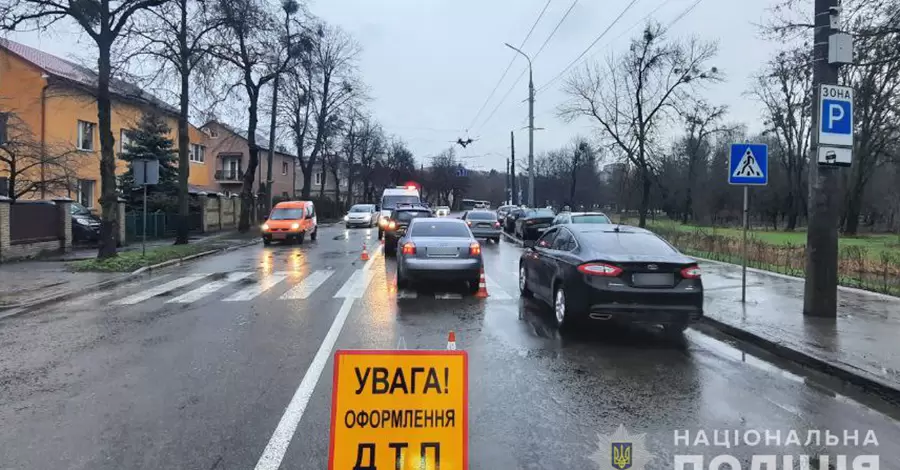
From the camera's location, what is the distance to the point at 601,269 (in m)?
7.64

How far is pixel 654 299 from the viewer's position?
7.51m

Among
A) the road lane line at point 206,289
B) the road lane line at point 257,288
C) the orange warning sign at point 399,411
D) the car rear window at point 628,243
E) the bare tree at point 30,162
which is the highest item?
the bare tree at point 30,162

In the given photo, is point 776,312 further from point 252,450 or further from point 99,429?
point 99,429

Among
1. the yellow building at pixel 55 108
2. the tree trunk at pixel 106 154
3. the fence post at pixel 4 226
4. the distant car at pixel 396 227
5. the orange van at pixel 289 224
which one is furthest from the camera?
the yellow building at pixel 55 108

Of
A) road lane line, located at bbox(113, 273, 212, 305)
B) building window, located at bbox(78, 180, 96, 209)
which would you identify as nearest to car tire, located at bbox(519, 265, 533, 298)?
road lane line, located at bbox(113, 273, 212, 305)

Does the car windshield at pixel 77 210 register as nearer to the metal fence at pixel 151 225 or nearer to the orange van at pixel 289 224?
the metal fence at pixel 151 225

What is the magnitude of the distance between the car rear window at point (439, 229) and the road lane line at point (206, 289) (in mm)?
4257

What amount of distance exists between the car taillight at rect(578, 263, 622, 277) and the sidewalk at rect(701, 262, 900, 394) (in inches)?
79.6

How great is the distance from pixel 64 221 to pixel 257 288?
39.2 ft

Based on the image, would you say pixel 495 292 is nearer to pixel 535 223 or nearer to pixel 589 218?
pixel 589 218

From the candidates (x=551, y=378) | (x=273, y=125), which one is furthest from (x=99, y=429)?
(x=273, y=125)

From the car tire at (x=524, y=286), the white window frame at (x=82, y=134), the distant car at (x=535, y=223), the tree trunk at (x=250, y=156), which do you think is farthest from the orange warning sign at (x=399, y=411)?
the white window frame at (x=82, y=134)

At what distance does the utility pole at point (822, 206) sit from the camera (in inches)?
333

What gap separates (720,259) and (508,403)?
47.4 feet
